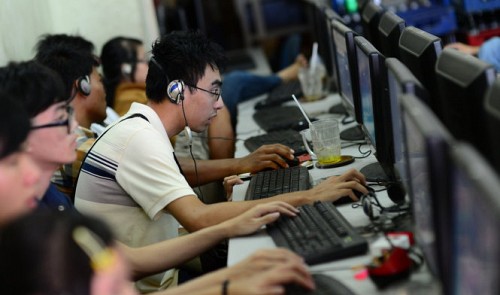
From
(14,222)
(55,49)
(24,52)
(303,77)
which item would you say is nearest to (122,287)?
(14,222)

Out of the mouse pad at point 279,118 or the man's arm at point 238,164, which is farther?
the mouse pad at point 279,118

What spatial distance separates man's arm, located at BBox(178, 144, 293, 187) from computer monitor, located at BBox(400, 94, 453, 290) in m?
1.17

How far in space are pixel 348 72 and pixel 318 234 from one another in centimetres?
116

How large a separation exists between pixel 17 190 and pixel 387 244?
813 millimetres

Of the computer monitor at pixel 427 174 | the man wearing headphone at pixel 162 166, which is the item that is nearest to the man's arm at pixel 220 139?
the man wearing headphone at pixel 162 166

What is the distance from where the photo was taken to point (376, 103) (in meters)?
2.34

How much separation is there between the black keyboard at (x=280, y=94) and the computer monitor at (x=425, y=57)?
77.8 inches

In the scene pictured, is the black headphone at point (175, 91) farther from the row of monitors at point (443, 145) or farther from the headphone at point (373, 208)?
the headphone at point (373, 208)

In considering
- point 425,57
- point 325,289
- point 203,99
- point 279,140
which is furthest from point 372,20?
point 325,289

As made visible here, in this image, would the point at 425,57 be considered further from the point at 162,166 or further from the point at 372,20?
the point at 372,20

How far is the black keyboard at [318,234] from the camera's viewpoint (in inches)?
75.6

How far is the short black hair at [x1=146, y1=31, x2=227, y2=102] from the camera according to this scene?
8.96 feet

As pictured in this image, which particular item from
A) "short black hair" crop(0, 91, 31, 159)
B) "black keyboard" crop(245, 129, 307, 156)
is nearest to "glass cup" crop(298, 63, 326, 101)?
"black keyboard" crop(245, 129, 307, 156)

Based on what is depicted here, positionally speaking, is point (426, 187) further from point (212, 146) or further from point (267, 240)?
point (212, 146)
